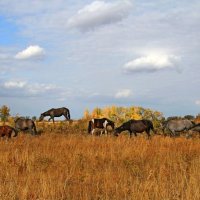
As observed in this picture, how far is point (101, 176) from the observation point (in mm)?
10133

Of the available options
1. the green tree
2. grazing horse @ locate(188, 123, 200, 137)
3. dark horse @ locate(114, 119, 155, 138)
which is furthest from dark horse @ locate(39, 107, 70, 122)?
grazing horse @ locate(188, 123, 200, 137)

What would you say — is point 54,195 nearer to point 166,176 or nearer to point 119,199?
point 119,199

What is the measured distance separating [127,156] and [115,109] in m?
22.6

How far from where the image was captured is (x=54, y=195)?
25.3ft

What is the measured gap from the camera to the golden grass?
787cm

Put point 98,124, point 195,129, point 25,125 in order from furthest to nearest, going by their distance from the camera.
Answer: point 98,124, point 25,125, point 195,129

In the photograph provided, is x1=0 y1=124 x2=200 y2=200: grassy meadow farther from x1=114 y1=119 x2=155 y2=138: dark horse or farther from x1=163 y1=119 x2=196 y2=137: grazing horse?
x1=163 y1=119 x2=196 y2=137: grazing horse

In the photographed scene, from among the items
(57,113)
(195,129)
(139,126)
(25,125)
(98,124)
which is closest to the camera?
(195,129)

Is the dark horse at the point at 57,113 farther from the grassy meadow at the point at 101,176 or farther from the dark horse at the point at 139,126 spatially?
the grassy meadow at the point at 101,176

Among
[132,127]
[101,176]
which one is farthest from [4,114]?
[101,176]

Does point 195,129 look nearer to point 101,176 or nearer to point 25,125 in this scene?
point 25,125

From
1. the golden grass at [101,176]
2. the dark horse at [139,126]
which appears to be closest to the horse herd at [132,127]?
the dark horse at [139,126]

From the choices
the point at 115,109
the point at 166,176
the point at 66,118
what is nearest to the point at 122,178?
the point at 166,176

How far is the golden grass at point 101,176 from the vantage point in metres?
7.87
